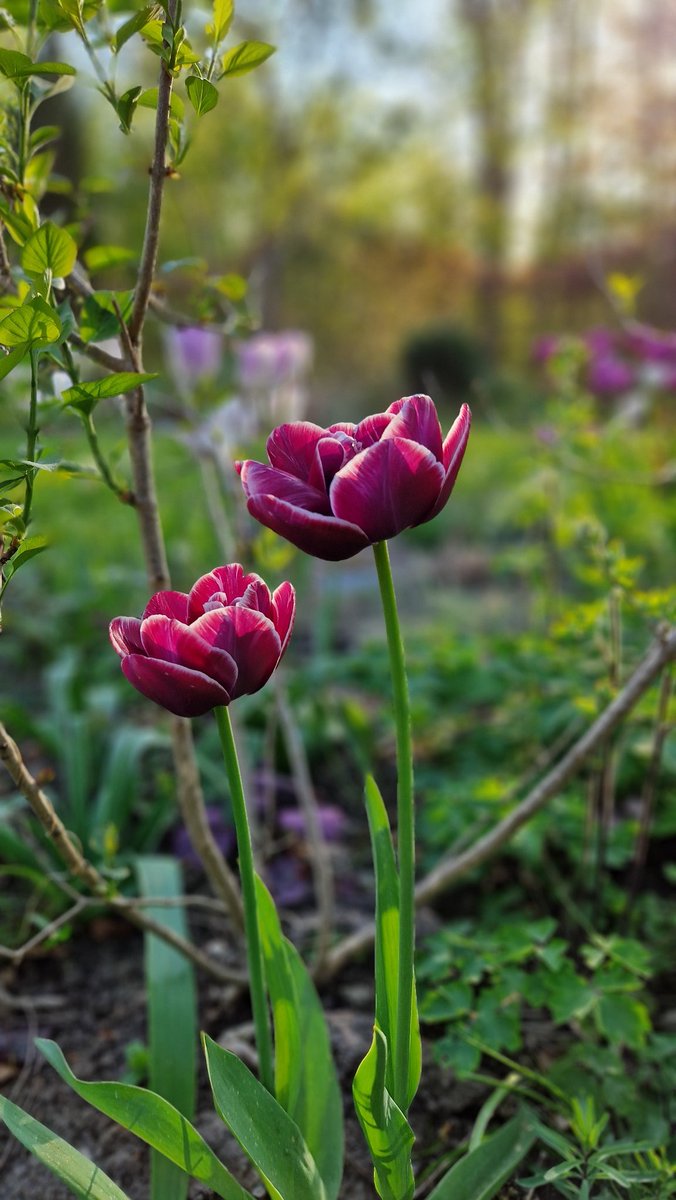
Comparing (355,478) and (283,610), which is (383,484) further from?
(283,610)

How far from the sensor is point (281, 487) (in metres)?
0.82

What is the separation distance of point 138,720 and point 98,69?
1.99 meters

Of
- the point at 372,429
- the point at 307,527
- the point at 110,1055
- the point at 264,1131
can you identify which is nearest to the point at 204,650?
the point at 307,527

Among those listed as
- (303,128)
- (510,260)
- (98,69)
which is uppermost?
(303,128)

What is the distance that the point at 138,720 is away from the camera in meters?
2.71

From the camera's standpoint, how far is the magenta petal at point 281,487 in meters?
0.81

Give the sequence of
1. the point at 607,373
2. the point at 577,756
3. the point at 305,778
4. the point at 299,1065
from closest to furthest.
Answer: the point at 299,1065, the point at 577,756, the point at 305,778, the point at 607,373

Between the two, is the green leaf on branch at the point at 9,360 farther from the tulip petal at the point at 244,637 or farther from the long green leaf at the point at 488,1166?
the long green leaf at the point at 488,1166

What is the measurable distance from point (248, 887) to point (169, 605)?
11.7 inches

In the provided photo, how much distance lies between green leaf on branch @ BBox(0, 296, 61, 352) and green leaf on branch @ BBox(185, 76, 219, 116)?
234 millimetres

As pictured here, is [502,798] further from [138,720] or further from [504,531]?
[504,531]

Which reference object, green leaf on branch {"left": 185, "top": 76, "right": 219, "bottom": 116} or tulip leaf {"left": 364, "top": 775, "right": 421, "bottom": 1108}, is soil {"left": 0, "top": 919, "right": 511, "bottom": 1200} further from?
green leaf on branch {"left": 185, "top": 76, "right": 219, "bottom": 116}

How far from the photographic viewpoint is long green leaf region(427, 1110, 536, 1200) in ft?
3.36

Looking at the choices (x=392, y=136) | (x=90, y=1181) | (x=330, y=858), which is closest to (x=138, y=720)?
(x=330, y=858)
